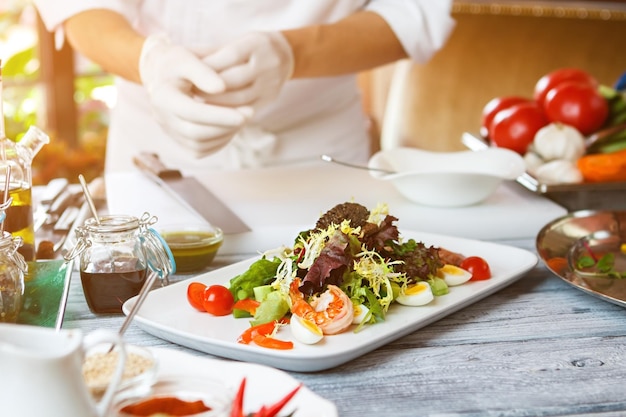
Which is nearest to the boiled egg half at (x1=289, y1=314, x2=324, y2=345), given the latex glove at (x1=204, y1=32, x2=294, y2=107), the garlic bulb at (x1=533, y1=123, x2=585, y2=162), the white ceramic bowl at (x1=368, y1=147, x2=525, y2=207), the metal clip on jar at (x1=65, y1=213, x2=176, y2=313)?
the metal clip on jar at (x1=65, y1=213, x2=176, y2=313)

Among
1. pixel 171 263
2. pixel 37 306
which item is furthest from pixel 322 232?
pixel 37 306

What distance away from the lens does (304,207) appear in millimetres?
1692

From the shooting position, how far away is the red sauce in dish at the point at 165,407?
752 millimetres

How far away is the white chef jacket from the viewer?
2.04 m

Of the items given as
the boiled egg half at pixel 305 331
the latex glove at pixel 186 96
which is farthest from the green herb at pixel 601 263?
the latex glove at pixel 186 96

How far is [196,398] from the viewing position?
2.51 feet

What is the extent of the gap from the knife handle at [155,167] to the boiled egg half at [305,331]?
766 mm

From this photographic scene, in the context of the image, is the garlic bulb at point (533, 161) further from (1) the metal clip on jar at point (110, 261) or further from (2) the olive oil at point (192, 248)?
(1) the metal clip on jar at point (110, 261)

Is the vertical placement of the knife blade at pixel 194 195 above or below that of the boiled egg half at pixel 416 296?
below

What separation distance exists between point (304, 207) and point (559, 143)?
637 millimetres

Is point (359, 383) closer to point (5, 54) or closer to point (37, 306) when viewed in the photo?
point (37, 306)

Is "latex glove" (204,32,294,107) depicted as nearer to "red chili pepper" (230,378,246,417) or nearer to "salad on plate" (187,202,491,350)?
"salad on plate" (187,202,491,350)

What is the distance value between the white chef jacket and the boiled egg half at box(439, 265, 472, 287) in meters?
0.92

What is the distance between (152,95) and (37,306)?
0.66 metres
